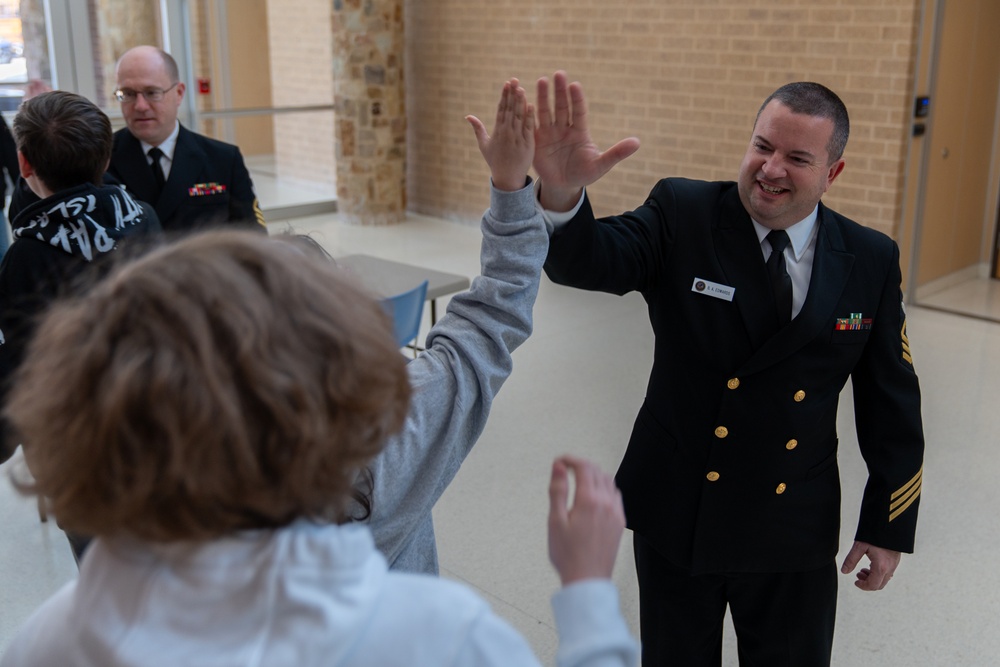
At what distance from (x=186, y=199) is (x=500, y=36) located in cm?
492

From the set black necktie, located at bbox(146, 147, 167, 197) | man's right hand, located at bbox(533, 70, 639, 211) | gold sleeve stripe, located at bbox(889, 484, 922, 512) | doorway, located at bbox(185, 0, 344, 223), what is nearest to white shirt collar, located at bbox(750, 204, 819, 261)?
man's right hand, located at bbox(533, 70, 639, 211)

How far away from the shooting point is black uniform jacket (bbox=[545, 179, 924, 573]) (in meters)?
1.84

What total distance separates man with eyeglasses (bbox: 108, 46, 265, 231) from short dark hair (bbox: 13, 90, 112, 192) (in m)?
0.95

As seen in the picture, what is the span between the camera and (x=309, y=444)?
0.73 m

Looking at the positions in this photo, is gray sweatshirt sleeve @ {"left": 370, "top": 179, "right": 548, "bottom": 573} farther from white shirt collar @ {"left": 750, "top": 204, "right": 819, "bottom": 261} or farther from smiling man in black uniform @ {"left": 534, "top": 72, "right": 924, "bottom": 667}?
white shirt collar @ {"left": 750, "top": 204, "right": 819, "bottom": 261}

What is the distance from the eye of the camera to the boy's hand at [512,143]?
1.32 meters

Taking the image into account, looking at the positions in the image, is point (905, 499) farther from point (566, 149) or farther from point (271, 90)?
point (271, 90)

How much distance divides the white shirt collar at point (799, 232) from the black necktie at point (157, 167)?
2.26 meters

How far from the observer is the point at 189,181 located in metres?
3.36

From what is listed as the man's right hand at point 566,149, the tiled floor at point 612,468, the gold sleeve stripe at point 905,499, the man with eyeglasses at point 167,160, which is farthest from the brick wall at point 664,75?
the man's right hand at point 566,149

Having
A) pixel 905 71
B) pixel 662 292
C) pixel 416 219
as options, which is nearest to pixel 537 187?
pixel 662 292

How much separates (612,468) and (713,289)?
2107mm

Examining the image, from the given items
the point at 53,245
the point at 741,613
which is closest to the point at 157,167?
the point at 53,245

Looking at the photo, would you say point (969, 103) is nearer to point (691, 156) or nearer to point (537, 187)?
point (691, 156)
